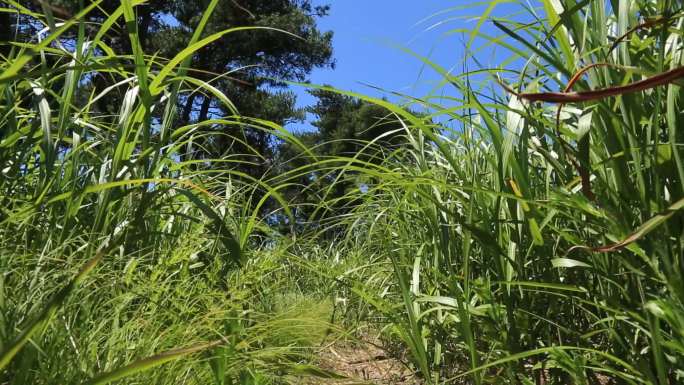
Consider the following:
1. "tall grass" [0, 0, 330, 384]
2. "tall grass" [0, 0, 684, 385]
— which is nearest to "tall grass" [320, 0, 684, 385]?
"tall grass" [0, 0, 684, 385]

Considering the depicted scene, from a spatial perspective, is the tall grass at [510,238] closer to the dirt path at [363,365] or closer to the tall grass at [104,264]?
the tall grass at [104,264]

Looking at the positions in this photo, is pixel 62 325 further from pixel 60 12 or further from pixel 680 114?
pixel 680 114

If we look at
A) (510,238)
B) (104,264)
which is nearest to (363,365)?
(510,238)

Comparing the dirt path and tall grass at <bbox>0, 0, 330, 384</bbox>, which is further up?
tall grass at <bbox>0, 0, 330, 384</bbox>

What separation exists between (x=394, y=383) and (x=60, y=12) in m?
1.21

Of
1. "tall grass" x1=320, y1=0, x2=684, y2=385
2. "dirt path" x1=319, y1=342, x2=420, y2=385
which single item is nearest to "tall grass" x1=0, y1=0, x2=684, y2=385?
"tall grass" x1=320, y1=0, x2=684, y2=385

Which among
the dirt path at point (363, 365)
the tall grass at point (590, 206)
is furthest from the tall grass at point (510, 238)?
the dirt path at point (363, 365)

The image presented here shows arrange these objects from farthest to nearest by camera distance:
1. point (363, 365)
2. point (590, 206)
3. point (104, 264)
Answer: point (363, 365) → point (104, 264) → point (590, 206)

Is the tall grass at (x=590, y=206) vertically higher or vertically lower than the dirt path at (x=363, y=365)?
higher

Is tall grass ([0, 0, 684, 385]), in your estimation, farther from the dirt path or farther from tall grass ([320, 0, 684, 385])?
the dirt path

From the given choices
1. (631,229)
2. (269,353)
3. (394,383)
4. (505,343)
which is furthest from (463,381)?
(631,229)

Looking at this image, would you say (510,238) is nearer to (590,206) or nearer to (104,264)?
(590,206)

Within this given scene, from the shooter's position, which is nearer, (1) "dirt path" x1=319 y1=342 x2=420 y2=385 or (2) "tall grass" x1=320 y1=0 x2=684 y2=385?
(2) "tall grass" x1=320 y1=0 x2=684 y2=385

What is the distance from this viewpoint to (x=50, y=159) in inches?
45.9
